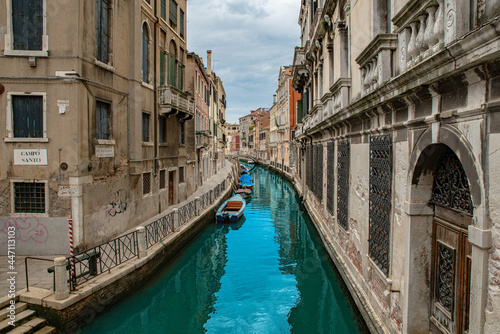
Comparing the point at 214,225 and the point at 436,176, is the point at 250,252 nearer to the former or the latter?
the point at 214,225

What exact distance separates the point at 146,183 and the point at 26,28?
237 inches

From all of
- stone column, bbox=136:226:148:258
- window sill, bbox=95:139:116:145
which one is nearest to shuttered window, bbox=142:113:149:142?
window sill, bbox=95:139:116:145

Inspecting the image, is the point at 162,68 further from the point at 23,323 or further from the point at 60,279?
the point at 23,323

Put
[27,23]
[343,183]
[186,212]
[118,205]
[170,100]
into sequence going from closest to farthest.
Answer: [27,23]
[343,183]
[118,205]
[186,212]
[170,100]

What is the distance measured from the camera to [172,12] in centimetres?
1469

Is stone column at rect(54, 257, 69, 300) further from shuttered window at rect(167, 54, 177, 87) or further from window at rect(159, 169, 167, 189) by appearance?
shuttered window at rect(167, 54, 177, 87)

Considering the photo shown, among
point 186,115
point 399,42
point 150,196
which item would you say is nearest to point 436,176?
point 399,42

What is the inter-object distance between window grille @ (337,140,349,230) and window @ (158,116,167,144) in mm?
7681

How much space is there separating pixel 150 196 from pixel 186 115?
463 centimetres

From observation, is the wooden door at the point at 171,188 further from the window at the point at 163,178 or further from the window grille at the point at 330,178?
the window grille at the point at 330,178

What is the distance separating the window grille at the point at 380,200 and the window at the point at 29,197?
7704 millimetres

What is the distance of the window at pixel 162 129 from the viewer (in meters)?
13.9

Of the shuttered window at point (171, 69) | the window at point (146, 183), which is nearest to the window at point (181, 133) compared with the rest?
the shuttered window at point (171, 69)

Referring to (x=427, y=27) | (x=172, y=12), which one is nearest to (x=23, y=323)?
(x=427, y=27)
